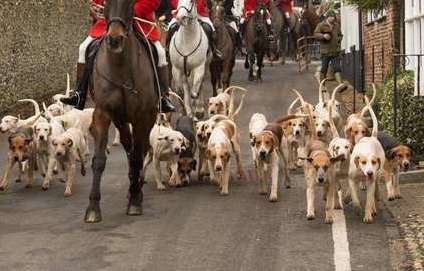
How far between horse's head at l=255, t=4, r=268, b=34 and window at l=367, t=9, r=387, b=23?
3765 mm

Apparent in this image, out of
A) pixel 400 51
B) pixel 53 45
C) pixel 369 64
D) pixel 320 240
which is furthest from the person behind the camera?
pixel 53 45

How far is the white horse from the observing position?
51.2ft

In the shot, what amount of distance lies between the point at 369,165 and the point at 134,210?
2482 millimetres

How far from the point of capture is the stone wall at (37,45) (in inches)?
756

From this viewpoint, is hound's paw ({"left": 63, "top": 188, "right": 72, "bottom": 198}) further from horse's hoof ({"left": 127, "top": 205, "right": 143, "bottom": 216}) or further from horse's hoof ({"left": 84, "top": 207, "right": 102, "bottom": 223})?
horse's hoof ({"left": 84, "top": 207, "right": 102, "bottom": 223})

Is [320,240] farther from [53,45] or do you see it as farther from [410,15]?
[53,45]

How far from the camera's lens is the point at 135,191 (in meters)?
9.82

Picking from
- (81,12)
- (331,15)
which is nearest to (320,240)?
(331,15)

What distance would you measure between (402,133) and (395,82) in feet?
2.25

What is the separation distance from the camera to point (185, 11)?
14992mm

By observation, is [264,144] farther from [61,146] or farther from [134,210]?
[61,146]

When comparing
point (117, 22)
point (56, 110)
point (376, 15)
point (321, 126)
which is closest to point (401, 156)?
point (321, 126)

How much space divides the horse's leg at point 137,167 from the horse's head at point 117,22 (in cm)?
106

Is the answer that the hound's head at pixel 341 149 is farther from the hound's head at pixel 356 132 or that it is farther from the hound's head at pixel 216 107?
the hound's head at pixel 216 107
